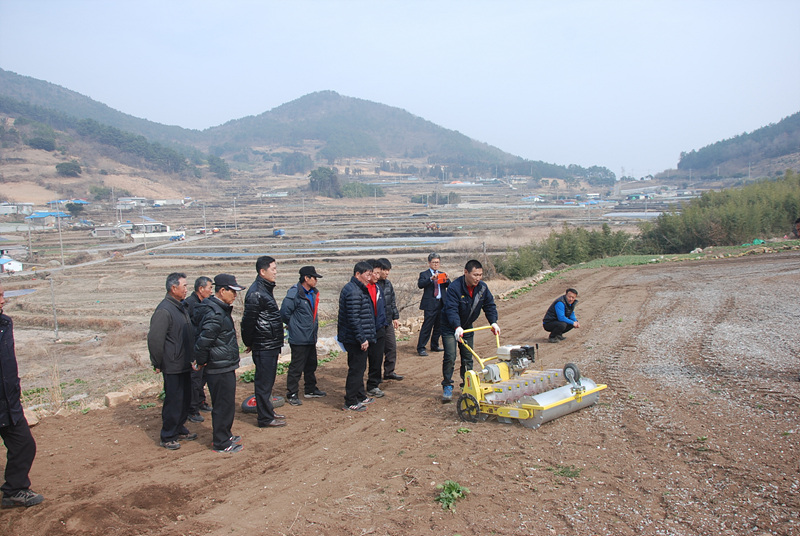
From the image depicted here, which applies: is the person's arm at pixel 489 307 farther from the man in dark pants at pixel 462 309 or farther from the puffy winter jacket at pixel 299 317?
the puffy winter jacket at pixel 299 317

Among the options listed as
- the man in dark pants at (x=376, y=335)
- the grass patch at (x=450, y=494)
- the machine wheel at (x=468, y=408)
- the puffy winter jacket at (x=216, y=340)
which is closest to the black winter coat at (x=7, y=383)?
the puffy winter jacket at (x=216, y=340)

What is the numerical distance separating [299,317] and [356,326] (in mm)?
922

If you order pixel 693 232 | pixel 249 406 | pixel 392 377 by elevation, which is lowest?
pixel 392 377

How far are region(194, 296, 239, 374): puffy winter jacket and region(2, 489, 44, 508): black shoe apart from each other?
5.70ft

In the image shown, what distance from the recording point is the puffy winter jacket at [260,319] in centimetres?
626

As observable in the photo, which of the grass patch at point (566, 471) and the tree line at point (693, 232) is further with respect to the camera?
the tree line at point (693, 232)

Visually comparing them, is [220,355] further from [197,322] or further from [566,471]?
[566,471]

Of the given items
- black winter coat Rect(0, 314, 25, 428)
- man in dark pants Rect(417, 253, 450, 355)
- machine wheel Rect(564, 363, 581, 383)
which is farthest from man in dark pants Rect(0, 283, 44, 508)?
man in dark pants Rect(417, 253, 450, 355)

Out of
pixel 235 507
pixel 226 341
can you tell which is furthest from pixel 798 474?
pixel 226 341

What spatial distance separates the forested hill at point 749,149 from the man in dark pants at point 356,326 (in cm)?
12147

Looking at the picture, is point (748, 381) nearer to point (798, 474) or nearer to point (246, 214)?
point (798, 474)

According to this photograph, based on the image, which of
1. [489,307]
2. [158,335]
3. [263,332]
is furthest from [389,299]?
[158,335]

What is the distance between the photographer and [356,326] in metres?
6.89

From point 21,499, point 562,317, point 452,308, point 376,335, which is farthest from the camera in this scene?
point 562,317
